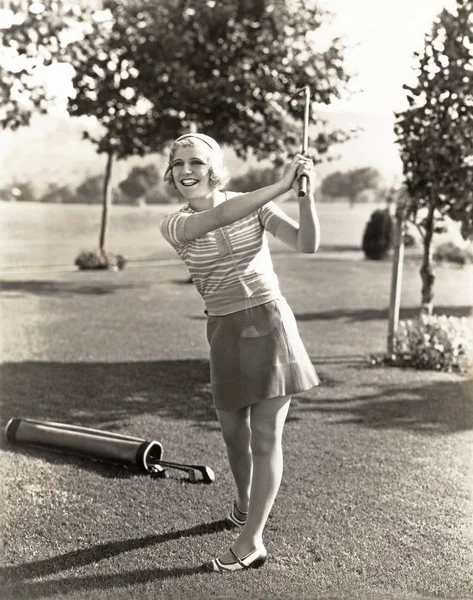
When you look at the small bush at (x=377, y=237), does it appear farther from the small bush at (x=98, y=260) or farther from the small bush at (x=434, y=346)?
the small bush at (x=434, y=346)

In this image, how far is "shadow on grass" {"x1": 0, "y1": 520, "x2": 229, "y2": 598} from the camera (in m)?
3.33

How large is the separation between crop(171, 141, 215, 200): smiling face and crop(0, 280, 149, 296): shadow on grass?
9930 mm

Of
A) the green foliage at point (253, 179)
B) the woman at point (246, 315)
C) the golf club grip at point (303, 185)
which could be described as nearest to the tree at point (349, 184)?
the green foliage at point (253, 179)

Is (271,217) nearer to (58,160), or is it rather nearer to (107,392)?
(107,392)

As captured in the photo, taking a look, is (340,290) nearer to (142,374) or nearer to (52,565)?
(142,374)

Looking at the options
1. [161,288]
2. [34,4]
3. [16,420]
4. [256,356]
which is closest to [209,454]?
[16,420]

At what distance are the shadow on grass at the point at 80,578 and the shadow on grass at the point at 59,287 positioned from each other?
9636 millimetres

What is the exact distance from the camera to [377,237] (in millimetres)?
19203

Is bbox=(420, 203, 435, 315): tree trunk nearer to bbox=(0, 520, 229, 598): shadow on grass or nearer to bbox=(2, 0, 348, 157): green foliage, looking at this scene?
bbox=(2, 0, 348, 157): green foliage

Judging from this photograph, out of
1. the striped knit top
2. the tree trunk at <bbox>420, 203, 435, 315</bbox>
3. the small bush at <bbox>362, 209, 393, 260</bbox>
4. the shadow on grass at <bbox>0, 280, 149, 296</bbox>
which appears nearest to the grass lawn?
the tree trunk at <bbox>420, 203, 435, 315</bbox>

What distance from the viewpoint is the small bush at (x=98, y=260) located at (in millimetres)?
16797

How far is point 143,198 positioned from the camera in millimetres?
21688

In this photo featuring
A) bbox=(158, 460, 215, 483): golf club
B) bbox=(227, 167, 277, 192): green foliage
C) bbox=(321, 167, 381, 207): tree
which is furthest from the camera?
bbox=(321, 167, 381, 207): tree

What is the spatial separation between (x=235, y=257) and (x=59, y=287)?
1097cm
